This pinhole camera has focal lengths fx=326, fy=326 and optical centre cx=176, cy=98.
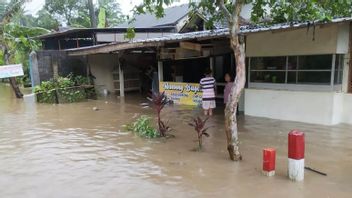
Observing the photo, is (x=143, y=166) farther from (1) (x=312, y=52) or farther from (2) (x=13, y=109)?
(2) (x=13, y=109)

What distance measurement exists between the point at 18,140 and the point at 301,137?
7100mm

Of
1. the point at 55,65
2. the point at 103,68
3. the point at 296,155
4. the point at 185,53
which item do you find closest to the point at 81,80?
the point at 55,65

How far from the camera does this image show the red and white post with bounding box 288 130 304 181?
201 inches

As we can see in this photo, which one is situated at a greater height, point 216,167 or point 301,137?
point 301,137

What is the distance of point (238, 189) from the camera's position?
5.15 meters

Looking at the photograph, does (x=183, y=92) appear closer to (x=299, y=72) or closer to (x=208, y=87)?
(x=208, y=87)

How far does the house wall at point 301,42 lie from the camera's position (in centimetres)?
863

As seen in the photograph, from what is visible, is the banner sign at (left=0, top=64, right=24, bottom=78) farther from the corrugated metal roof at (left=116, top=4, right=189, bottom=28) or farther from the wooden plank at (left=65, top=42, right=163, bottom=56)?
the corrugated metal roof at (left=116, top=4, right=189, bottom=28)

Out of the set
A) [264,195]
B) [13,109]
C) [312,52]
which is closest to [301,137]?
[264,195]

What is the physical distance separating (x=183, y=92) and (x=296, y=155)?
876 cm

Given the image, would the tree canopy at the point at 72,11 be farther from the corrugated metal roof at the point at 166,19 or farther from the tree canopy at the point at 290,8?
the tree canopy at the point at 290,8


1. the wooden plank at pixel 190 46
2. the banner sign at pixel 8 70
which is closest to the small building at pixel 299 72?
the wooden plank at pixel 190 46

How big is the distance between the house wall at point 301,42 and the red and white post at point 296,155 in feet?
→ 14.7

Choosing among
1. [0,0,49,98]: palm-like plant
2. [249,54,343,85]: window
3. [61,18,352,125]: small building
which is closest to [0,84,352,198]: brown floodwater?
[61,18,352,125]: small building
